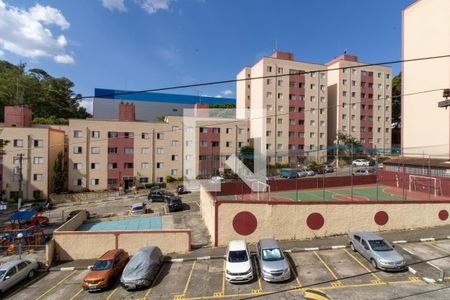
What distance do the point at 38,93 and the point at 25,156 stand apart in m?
28.7

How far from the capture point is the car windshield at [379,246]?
1401 centimetres

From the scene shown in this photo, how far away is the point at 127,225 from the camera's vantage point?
2511 centimetres

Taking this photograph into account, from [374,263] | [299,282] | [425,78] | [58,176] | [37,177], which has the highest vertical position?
[425,78]

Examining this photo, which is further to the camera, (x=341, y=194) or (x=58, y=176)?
(x=58, y=176)

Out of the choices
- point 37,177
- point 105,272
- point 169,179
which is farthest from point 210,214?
point 37,177

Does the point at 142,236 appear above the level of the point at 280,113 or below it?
below

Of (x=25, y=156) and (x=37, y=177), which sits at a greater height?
(x=25, y=156)

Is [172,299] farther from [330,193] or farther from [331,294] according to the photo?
[330,193]

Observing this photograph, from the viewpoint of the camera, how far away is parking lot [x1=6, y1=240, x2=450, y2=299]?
38.3ft

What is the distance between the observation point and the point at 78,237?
1814 centimetres

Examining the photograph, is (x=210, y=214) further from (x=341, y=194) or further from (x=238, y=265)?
(x=341, y=194)

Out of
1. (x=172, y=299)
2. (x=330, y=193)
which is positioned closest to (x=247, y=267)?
(x=172, y=299)

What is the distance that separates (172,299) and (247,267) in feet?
13.4

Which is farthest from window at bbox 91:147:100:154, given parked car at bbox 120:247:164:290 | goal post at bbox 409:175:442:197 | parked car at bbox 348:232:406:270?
goal post at bbox 409:175:442:197
